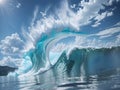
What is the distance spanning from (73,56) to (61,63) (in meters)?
7.10

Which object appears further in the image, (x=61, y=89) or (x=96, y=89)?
(x=61, y=89)

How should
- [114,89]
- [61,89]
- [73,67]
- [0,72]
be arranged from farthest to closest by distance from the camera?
[0,72]
[73,67]
[61,89]
[114,89]

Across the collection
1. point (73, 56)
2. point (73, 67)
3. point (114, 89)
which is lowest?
point (114, 89)

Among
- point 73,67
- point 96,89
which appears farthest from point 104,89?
point 73,67

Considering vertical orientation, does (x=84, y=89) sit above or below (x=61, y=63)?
below

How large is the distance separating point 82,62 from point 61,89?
1938 inches

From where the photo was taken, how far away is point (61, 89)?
656 inches

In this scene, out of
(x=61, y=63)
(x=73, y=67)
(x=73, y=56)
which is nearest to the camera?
(x=73, y=67)

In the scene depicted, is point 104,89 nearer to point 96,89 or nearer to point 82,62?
point 96,89

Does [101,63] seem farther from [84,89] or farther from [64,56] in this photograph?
[84,89]

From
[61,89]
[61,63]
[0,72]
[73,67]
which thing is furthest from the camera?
[0,72]

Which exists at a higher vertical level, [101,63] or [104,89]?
[101,63]

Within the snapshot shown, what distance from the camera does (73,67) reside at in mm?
62375

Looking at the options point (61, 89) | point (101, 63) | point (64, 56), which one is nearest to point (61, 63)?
point (64, 56)
